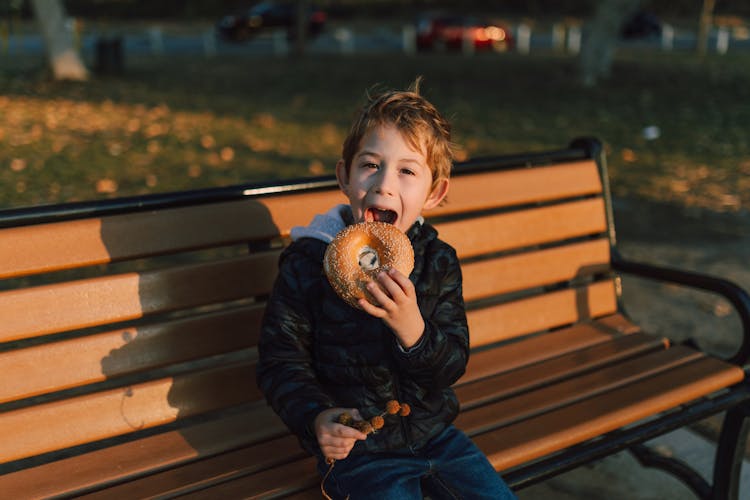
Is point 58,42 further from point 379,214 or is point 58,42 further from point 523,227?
point 379,214

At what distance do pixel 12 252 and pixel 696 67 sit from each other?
1864 cm

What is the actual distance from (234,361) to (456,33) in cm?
2236

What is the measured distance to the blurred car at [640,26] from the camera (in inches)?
1180

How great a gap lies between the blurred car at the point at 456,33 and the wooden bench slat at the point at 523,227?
21.1m

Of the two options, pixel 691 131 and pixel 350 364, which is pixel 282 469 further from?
pixel 691 131

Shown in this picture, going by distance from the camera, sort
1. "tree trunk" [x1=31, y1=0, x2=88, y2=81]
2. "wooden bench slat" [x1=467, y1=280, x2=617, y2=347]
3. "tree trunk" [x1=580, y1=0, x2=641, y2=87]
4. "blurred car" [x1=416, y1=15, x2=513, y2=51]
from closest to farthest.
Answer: "wooden bench slat" [x1=467, y1=280, x2=617, y2=347], "tree trunk" [x1=580, y1=0, x2=641, y2=87], "tree trunk" [x1=31, y1=0, x2=88, y2=81], "blurred car" [x1=416, y1=15, x2=513, y2=51]

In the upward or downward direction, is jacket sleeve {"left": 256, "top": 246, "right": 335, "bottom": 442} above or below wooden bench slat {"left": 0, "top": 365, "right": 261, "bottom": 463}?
above

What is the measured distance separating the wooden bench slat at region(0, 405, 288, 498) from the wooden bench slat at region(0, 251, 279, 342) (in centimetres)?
37

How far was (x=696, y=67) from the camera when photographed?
59.9 feet

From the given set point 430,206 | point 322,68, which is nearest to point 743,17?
point 322,68

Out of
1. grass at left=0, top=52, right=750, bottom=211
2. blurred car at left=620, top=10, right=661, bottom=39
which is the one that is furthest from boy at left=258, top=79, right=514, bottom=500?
blurred car at left=620, top=10, right=661, bottom=39

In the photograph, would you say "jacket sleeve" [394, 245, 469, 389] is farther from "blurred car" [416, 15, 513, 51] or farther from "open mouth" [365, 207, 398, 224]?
"blurred car" [416, 15, 513, 51]

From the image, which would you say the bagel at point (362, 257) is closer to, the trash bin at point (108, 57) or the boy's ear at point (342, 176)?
the boy's ear at point (342, 176)

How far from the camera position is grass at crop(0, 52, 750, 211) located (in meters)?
8.07
